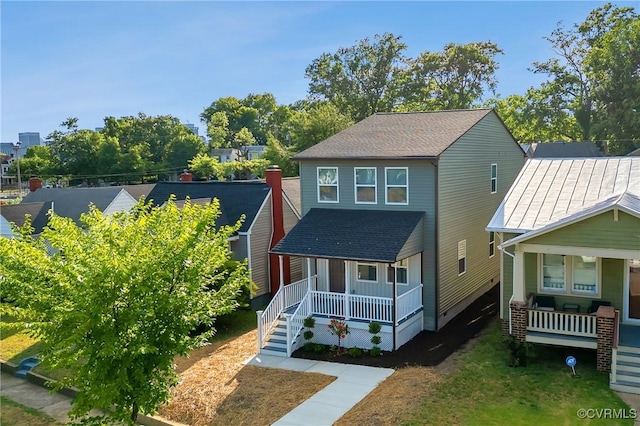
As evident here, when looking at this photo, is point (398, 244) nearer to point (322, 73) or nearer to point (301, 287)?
point (301, 287)

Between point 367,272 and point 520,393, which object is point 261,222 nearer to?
point 367,272

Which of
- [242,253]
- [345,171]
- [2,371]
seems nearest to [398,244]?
[345,171]

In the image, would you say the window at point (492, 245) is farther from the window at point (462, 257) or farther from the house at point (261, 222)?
the house at point (261, 222)

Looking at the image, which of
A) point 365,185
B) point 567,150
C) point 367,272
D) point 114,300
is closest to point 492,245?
point 367,272

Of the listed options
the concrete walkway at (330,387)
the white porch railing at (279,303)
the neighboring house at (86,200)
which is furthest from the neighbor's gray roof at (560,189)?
the neighboring house at (86,200)

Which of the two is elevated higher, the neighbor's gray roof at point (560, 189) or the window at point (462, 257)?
the neighbor's gray roof at point (560, 189)

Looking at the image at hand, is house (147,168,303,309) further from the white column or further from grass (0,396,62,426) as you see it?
the white column

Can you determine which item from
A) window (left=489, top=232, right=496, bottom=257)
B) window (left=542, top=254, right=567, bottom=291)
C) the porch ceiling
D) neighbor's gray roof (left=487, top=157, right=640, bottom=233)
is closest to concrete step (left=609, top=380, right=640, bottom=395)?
window (left=542, top=254, right=567, bottom=291)
